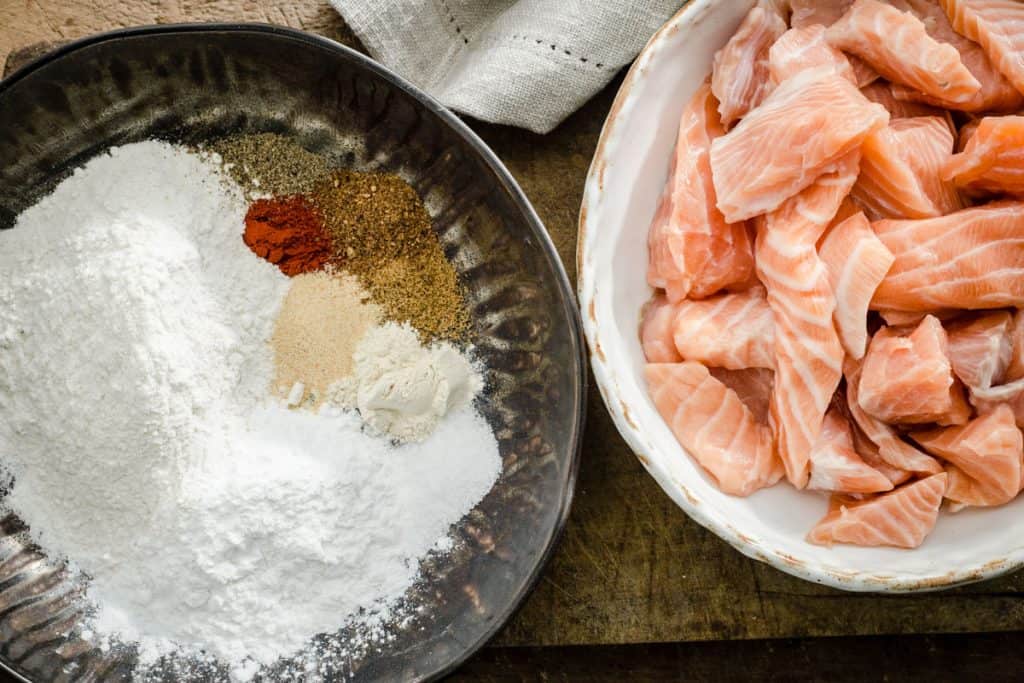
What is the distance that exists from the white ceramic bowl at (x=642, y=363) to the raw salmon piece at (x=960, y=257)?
323 millimetres

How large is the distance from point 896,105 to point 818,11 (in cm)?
18

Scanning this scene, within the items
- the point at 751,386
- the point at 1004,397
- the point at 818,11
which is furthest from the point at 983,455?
the point at 818,11

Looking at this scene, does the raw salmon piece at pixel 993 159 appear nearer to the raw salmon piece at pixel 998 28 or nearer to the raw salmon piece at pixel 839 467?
the raw salmon piece at pixel 998 28

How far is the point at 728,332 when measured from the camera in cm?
128

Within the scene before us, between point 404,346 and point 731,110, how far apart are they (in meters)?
0.62

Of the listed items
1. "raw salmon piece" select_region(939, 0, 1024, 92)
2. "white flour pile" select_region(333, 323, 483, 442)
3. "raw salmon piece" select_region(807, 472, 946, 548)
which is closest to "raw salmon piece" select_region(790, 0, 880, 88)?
"raw salmon piece" select_region(939, 0, 1024, 92)

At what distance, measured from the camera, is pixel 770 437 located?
4.32 feet

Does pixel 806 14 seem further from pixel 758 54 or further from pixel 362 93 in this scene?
pixel 362 93

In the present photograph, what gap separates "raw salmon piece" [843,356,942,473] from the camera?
4.18 feet

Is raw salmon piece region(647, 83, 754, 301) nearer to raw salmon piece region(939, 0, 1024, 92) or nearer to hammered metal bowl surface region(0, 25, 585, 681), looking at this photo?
hammered metal bowl surface region(0, 25, 585, 681)

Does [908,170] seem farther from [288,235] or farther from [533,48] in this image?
[288,235]

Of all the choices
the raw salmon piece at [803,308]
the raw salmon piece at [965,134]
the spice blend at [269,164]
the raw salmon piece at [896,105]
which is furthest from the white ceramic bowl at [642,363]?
the spice blend at [269,164]

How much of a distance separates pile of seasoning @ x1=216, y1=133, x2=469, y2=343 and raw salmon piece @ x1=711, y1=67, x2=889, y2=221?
49 cm

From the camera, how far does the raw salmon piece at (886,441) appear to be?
50.2 inches
